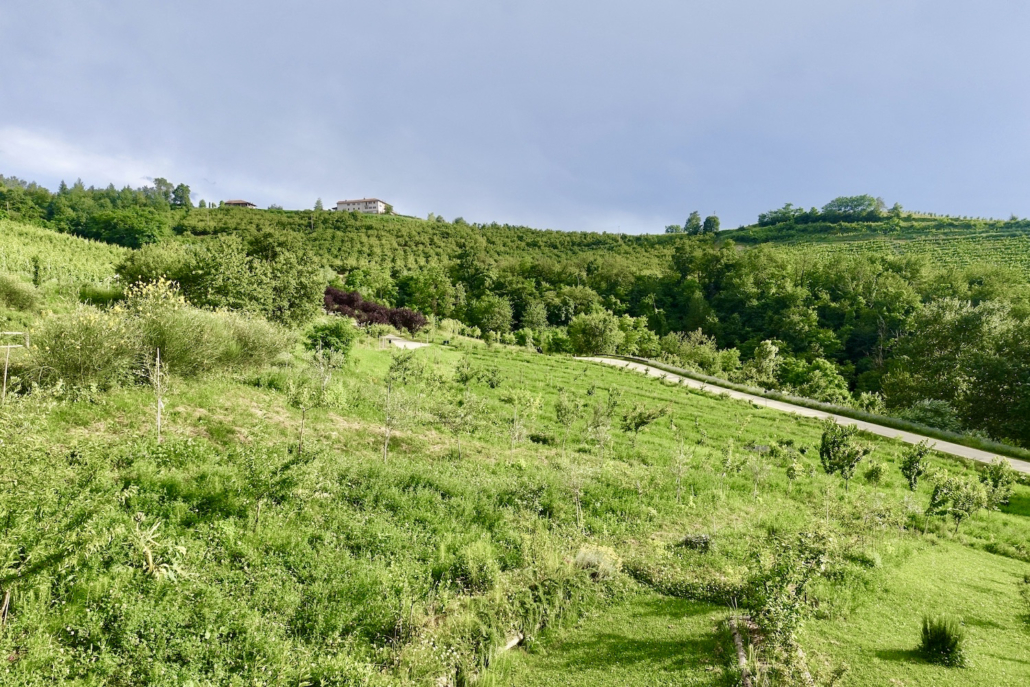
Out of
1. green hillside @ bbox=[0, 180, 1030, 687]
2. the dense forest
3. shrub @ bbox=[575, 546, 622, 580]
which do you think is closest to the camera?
green hillside @ bbox=[0, 180, 1030, 687]

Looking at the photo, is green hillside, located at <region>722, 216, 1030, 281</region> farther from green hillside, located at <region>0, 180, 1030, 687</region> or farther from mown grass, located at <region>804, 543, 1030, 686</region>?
mown grass, located at <region>804, 543, 1030, 686</region>

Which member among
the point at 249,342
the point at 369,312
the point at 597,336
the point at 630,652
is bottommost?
the point at 630,652

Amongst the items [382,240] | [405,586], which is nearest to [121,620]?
[405,586]

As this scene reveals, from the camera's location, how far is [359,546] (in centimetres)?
893

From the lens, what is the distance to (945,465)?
67.5ft

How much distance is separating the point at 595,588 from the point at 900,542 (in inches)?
374

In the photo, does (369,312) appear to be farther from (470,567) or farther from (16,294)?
(470,567)

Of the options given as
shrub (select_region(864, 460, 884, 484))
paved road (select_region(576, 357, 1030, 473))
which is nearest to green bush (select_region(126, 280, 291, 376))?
shrub (select_region(864, 460, 884, 484))

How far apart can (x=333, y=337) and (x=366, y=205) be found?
415ft

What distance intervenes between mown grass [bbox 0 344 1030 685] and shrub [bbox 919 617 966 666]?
62cm

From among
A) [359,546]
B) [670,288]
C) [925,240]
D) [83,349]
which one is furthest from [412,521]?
[925,240]

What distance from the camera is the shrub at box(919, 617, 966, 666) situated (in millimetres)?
6906

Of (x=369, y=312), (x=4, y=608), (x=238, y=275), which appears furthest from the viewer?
(x=369, y=312)

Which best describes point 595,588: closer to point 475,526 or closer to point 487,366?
point 475,526
